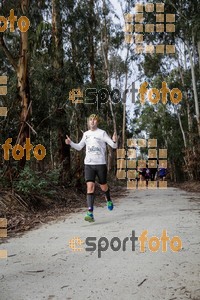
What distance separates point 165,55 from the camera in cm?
2644

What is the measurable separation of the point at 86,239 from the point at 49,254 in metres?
0.64

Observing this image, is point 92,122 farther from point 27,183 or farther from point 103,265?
point 27,183

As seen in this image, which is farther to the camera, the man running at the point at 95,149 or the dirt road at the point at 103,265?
the man running at the point at 95,149

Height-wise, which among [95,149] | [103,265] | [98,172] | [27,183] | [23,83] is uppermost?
[23,83]

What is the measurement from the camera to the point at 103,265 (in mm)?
3859

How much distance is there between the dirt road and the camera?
321 centimetres

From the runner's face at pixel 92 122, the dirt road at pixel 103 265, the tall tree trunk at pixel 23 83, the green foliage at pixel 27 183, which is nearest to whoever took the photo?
the dirt road at pixel 103 265

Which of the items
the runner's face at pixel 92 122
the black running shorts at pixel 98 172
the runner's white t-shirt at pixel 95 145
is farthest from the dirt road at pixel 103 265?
the runner's face at pixel 92 122

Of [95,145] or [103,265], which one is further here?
[95,145]

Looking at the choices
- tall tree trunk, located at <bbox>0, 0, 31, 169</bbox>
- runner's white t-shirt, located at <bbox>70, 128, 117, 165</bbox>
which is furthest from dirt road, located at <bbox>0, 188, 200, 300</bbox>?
tall tree trunk, located at <bbox>0, 0, 31, 169</bbox>

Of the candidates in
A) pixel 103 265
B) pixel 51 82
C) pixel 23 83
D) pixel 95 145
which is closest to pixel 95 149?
pixel 95 145

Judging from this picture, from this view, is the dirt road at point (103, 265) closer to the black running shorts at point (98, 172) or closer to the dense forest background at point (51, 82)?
the black running shorts at point (98, 172)

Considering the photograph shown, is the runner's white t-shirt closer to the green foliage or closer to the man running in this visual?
the man running

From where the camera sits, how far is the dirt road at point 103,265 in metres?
3.21
